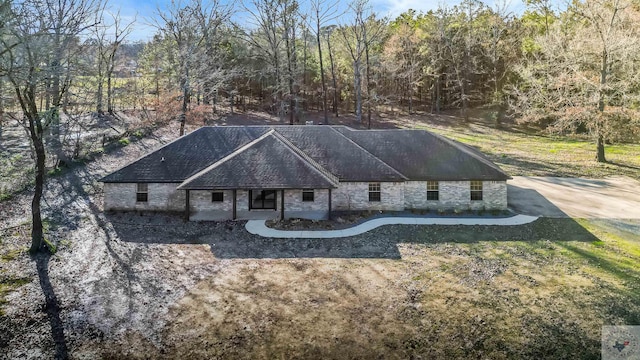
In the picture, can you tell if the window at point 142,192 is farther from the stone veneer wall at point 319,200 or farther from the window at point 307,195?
the window at point 307,195

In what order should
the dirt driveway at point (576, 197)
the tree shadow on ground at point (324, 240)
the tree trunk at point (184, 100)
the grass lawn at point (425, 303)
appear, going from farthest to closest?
the tree trunk at point (184, 100)
the dirt driveway at point (576, 197)
the tree shadow on ground at point (324, 240)
the grass lawn at point (425, 303)

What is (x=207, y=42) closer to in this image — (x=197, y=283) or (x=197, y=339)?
(x=197, y=283)

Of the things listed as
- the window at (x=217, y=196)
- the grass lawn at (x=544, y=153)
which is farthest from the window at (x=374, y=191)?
the grass lawn at (x=544, y=153)

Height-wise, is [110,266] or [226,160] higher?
[226,160]

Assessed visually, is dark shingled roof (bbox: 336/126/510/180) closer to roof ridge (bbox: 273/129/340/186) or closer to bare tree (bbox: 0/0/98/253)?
roof ridge (bbox: 273/129/340/186)

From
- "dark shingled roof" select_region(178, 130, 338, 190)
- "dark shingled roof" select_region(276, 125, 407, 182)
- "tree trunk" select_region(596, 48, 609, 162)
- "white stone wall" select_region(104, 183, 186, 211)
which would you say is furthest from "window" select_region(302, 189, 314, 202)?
"tree trunk" select_region(596, 48, 609, 162)

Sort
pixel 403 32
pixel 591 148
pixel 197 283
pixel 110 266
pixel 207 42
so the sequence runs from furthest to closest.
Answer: pixel 403 32 → pixel 207 42 → pixel 591 148 → pixel 110 266 → pixel 197 283

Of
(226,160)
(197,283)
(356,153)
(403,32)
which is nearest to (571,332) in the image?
(197,283)

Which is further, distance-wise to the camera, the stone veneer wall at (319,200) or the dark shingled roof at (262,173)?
the stone veneer wall at (319,200)
